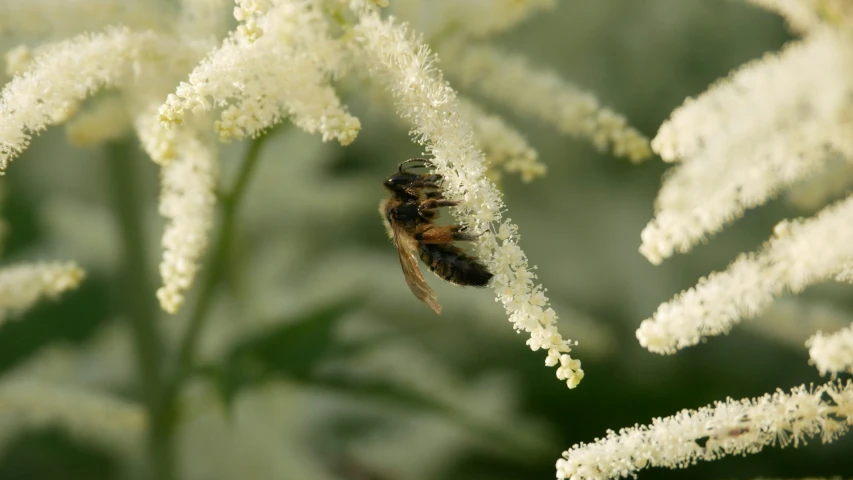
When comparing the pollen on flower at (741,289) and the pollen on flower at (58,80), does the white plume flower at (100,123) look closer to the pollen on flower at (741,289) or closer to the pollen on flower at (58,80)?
the pollen on flower at (58,80)

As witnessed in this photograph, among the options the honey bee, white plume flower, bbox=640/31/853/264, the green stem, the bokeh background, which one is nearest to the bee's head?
the honey bee

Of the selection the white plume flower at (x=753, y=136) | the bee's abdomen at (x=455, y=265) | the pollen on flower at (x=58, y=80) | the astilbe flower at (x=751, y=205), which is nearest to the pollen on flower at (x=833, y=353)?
the astilbe flower at (x=751, y=205)

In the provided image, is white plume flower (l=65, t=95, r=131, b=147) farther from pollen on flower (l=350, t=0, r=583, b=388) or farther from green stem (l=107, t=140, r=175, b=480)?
pollen on flower (l=350, t=0, r=583, b=388)

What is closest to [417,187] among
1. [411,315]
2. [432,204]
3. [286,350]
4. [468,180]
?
[432,204]

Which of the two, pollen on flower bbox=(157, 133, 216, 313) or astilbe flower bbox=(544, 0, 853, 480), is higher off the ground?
pollen on flower bbox=(157, 133, 216, 313)

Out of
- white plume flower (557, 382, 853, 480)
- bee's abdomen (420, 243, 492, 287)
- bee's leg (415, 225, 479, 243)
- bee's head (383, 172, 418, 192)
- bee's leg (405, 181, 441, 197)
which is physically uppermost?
bee's head (383, 172, 418, 192)

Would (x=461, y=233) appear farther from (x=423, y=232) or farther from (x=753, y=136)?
(x=753, y=136)

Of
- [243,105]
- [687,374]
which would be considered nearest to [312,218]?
[687,374]

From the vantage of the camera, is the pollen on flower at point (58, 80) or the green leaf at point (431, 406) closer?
the pollen on flower at point (58, 80)

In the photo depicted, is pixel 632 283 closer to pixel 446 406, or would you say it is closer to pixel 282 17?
pixel 446 406
